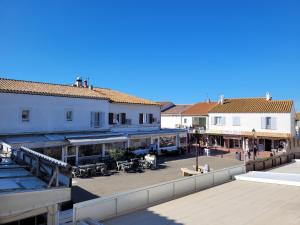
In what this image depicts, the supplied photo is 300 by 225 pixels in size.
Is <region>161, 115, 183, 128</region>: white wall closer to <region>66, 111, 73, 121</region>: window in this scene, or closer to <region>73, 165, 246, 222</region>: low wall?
<region>66, 111, 73, 121</region>: window

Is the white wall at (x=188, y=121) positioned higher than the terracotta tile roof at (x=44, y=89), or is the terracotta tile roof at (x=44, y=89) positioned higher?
the terracotta tile roof at (x=44, y=89)

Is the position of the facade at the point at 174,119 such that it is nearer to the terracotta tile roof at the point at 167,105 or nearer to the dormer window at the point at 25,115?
the terracotta tile roof at the point at 167,105

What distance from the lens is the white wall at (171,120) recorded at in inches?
2250

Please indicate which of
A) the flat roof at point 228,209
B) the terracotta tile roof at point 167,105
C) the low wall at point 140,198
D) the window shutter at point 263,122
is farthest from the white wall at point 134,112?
the terracotta tile roof at point 167,105

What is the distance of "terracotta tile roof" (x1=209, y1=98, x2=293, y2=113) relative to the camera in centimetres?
4234

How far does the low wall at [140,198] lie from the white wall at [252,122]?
25.8 metres

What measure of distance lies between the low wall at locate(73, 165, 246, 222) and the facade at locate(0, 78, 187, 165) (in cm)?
1166

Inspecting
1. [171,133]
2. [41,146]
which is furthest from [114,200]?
[171,133]

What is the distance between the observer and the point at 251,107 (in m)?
45.6

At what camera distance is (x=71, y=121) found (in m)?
29.0

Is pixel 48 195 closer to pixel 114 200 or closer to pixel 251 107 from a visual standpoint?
pixel 114 200

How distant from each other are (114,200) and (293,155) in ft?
84.8

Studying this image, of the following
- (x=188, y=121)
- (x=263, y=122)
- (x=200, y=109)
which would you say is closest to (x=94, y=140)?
(x=263, y=122)

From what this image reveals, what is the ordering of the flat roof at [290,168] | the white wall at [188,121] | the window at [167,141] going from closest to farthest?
the flat roof at [290,168] < the window at [167,141] < the white wall at [188,121]
